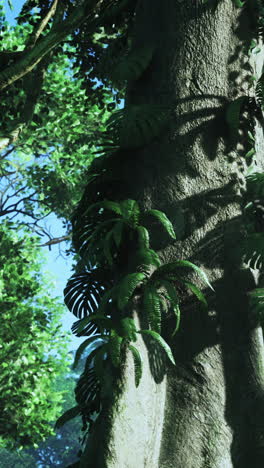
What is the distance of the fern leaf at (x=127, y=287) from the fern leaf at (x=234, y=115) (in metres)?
1.19

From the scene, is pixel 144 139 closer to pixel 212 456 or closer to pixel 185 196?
pixel 185 196

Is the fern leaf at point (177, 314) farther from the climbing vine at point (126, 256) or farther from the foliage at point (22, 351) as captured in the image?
the foliage at point (22, 351)

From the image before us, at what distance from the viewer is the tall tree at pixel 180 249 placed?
11.4ft

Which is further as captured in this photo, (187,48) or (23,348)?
(23,348)

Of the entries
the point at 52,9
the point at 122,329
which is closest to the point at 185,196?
the point at 122,329

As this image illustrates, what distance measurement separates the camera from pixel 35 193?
19.0m

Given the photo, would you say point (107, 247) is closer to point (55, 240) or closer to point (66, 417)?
point (66, 417)

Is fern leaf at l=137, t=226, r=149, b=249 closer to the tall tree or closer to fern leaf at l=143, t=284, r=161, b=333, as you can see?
the tall tree

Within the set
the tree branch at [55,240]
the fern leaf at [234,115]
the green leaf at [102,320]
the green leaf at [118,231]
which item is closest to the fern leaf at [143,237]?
the green leaf at [118,231]

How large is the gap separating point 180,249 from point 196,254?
98 mm

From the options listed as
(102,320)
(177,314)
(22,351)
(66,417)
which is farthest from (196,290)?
(22,351)

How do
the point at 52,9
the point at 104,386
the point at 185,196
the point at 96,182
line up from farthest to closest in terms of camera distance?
1. the point at 52,9
2. the point at 96,182
3. the point at 185,196
4. the point at 104,386

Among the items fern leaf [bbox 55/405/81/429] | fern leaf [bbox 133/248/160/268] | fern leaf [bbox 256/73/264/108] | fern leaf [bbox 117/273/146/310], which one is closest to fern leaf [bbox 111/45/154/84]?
fern leaf [bbox 256/73/264/108]

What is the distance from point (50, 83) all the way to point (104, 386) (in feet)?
47.0
